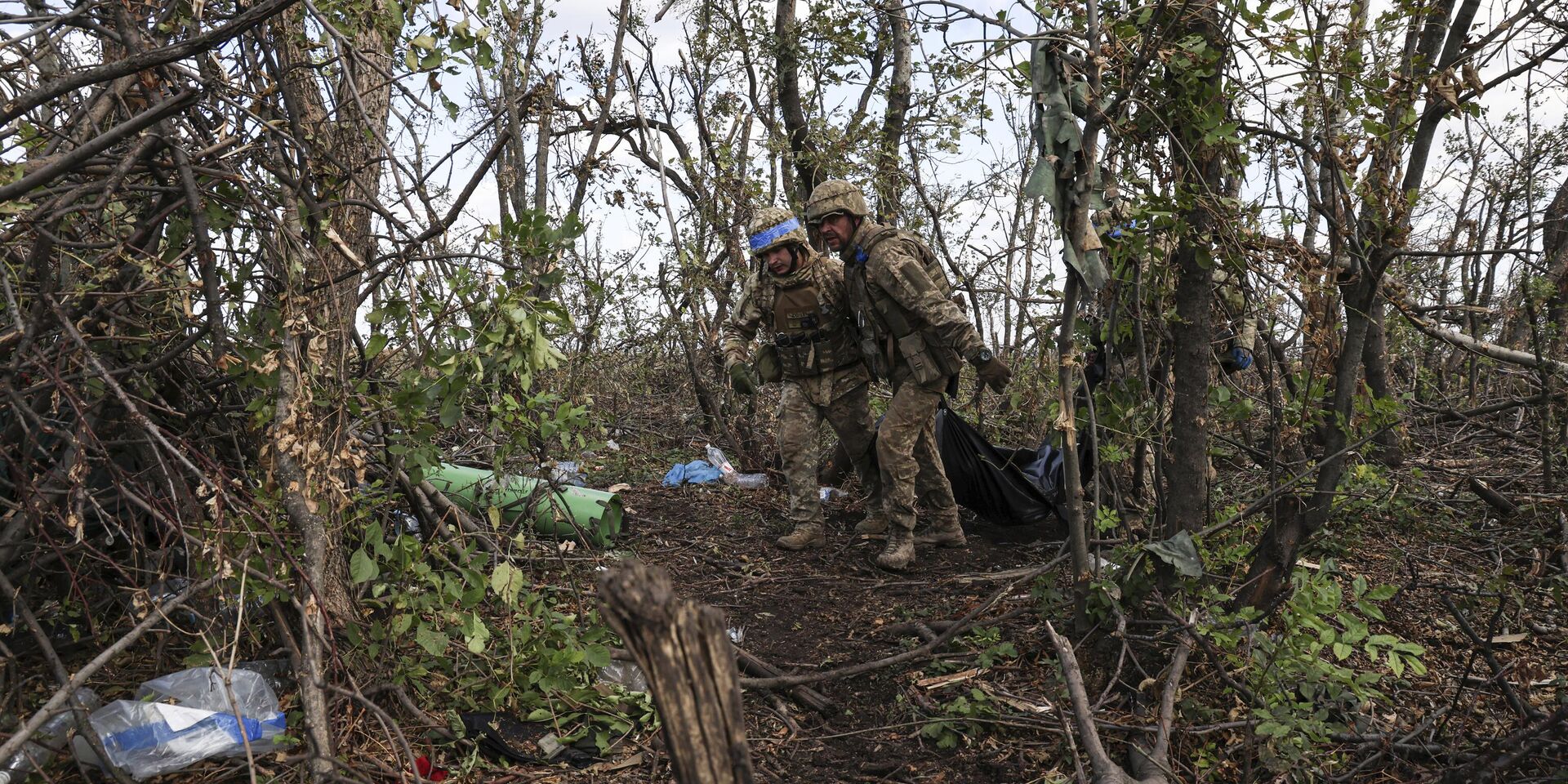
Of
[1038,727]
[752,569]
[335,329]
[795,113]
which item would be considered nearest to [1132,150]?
[1038,727]

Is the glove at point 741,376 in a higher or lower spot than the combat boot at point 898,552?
higher

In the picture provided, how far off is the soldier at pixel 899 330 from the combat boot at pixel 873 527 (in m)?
0.35

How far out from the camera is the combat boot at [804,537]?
18.4ft

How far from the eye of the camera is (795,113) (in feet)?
23.2

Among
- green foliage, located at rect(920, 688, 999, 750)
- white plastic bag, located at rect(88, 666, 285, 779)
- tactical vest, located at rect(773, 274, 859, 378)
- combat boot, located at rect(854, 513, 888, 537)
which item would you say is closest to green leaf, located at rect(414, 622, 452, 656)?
white plastic bag, located at rect(88, 666, 285, 779)

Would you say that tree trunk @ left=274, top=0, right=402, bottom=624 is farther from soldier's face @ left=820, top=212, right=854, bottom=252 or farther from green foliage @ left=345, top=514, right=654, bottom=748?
soldier's face @ left=820, top=212, right=854, bottom=252

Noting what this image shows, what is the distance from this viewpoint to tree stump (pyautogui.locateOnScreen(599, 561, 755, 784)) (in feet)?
4.33

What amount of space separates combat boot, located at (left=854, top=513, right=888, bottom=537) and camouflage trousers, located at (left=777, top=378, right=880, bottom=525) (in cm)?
25


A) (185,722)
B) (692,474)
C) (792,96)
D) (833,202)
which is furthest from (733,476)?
(185,722)

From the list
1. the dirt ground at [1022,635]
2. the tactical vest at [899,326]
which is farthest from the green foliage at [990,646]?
the tactical vest at [899,326]

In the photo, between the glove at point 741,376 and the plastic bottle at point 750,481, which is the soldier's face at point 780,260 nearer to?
the glove at point 741,376

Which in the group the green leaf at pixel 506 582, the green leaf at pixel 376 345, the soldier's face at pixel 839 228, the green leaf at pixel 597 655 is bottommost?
the green leaf at pixel 597 655

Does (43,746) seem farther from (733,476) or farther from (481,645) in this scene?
(733,476)

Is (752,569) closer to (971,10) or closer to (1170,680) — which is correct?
(1170,680)
